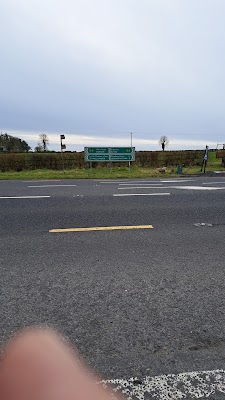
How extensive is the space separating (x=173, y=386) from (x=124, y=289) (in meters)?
1.30

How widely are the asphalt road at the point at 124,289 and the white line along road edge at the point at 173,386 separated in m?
0.06

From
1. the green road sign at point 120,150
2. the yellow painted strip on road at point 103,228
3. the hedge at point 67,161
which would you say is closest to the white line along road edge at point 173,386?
the yellow painted strip on road at point 103,228

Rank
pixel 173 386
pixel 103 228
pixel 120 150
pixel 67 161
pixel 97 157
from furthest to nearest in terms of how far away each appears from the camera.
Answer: pixel 67 161
pixel 120 150
pixel 97 157
pixel 103 228
pixel 173 386

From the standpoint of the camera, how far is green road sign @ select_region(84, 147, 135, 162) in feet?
70.9

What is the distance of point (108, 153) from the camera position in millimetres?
21844

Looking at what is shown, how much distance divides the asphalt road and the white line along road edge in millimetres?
57

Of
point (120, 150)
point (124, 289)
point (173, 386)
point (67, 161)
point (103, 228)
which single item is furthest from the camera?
point (67, 161)

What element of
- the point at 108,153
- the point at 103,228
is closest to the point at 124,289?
the point at 103,228

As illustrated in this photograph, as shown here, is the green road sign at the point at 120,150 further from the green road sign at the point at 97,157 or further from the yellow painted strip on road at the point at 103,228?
the yellow painted strip on road at the point at 103,228

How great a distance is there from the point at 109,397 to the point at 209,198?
7.78 meters

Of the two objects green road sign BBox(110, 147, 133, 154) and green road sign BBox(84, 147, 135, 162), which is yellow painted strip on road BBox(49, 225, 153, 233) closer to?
green road sign BBox(84, 147, 135, 162)

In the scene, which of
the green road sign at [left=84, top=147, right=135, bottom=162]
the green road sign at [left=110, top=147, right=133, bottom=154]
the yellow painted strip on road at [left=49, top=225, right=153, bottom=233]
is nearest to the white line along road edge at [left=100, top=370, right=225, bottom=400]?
the yellow painted strip on road at [left=49, top=225, right=153, bottom=233]

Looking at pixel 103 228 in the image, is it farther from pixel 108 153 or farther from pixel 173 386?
pixel 108 153

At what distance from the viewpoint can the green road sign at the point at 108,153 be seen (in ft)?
70.9
